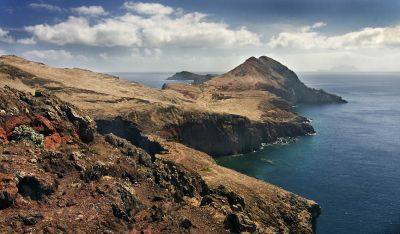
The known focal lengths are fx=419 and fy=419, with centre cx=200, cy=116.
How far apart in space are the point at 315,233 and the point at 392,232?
51.0ft

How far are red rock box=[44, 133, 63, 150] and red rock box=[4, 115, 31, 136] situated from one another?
3175 millimetres

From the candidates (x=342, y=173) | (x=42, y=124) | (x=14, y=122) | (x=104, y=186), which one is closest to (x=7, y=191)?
(x=104, y=186)

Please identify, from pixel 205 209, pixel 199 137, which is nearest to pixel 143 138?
pixel 199 137

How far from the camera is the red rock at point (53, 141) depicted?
5175 cm

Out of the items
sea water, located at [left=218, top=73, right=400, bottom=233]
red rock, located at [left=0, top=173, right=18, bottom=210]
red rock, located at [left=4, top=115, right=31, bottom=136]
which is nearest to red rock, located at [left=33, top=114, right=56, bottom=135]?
red rock, located at [left=4, top=115, right=31, bottom=136]

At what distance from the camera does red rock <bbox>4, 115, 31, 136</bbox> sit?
161 ft

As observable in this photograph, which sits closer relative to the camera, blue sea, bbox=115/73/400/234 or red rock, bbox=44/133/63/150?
red rock, bbox=44/133/63/150

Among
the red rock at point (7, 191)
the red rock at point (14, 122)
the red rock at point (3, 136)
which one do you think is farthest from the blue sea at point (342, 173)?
the red rock at point (7, 191)

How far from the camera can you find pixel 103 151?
57969 mm

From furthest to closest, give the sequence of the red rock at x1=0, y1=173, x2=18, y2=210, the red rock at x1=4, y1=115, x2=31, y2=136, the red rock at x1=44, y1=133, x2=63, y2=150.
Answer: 1. the red rock at x1=44, y1=133, x2=63, y2=150
2. the red rock at x1=4, y1=115, x2=31, y2=136
3. the red rock at x1=0, y1=173, x2=18, y2=210

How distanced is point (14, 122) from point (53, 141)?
5.18 m

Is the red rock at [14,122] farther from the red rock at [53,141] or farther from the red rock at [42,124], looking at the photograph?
the red rock at [53,141]

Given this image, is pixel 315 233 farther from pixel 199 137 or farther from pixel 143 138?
pixel 199 137

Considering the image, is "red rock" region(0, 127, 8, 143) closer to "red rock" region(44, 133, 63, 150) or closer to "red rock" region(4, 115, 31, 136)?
"red rock" region(4, 115, 31, 136)
